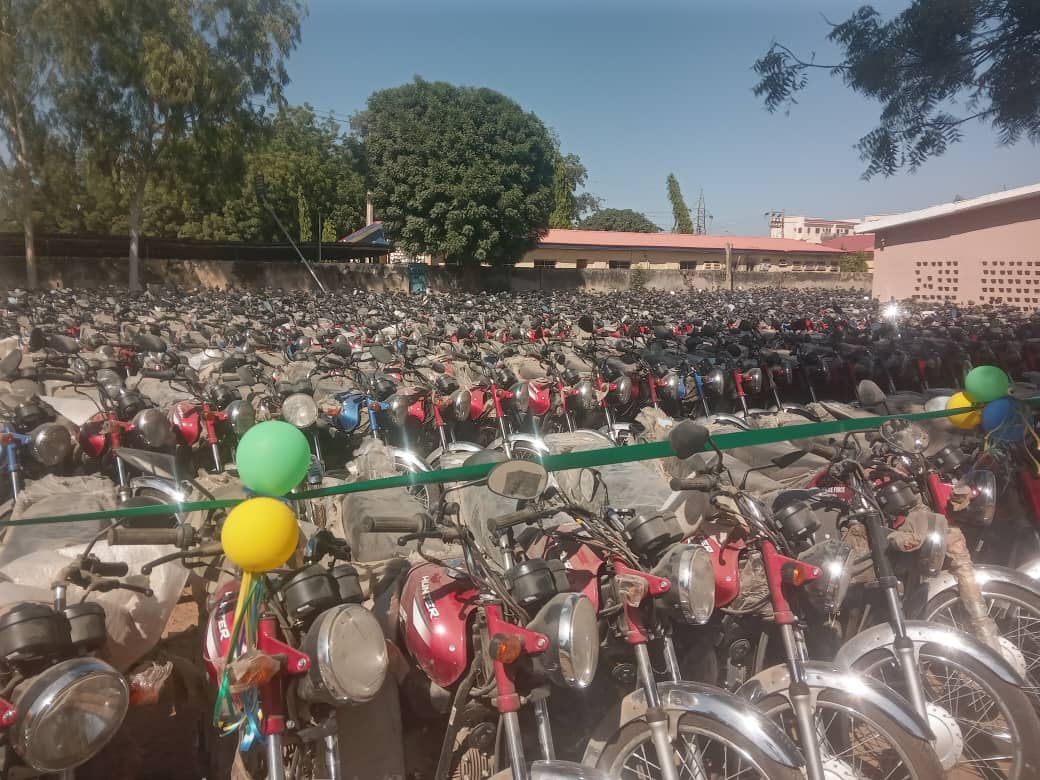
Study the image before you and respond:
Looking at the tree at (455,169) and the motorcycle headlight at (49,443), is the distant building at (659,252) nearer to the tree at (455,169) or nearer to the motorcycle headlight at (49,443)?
the tree at (455,169)

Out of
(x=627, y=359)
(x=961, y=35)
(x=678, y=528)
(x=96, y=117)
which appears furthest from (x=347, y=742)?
(x=96, y=117)

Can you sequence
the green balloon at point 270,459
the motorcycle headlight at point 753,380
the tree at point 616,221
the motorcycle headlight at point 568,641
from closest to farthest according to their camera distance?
the green balloon at point 270,459, the motorcycle headlight at point 568,641, the motorcycle headlight at point 753,380, the tree at point 616,221

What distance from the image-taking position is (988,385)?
2541 mm

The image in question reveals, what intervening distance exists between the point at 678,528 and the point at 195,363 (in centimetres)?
593

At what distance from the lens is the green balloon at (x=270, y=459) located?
150cm

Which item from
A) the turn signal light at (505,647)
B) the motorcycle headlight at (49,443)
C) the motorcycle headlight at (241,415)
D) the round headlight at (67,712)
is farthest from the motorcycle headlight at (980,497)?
the motorcycle headlight at (49,443)

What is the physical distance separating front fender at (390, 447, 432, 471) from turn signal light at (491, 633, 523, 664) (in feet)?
9.75

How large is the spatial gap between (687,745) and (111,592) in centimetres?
154

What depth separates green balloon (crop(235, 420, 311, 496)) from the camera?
4.91 feet

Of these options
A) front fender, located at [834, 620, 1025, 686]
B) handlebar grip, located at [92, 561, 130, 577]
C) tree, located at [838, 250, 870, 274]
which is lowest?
front fender, located at [834, 620, 1025, 686]

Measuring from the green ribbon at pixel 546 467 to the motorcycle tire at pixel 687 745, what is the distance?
665mm

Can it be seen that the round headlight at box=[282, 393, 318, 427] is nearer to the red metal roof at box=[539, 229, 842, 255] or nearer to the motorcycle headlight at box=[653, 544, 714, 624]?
the motorcycle headlight at box=[653, 544, 714, 624]

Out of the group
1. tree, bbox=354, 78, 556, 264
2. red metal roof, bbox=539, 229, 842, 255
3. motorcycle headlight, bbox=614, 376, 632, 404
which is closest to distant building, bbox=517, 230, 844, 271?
red metal roof, bbox=539, 229, 842, 255

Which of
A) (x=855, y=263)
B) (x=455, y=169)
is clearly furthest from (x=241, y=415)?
(x=855, y=263)
